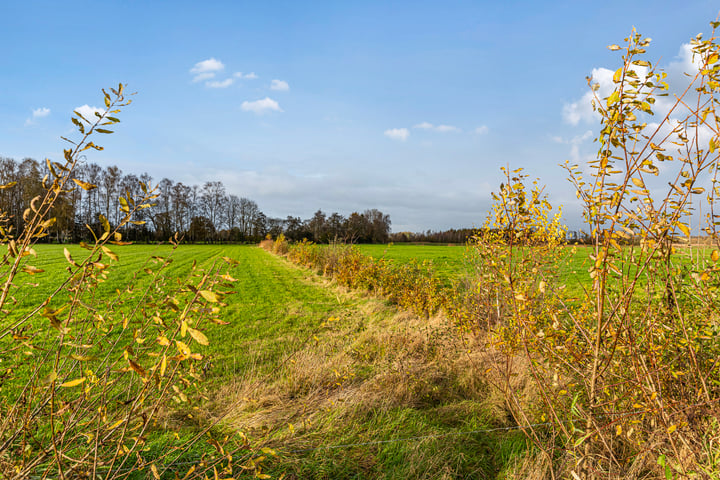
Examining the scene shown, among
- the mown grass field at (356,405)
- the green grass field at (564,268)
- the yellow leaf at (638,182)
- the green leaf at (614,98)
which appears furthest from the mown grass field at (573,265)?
the mown grass field at (356,405)

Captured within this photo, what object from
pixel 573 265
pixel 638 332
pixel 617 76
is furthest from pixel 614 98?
pixel 573 265

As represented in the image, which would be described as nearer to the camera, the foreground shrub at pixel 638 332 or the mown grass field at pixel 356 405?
the foreground shrub at pixel 638 332

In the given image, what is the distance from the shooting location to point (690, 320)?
2.70 metres

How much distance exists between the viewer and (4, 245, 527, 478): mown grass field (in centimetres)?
263

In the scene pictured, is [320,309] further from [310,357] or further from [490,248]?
[490,248]

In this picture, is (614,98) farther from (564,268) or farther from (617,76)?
(564,268)

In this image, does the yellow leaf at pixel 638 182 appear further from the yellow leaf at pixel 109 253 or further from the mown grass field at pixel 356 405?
the yellow leaf at pixel 109 253

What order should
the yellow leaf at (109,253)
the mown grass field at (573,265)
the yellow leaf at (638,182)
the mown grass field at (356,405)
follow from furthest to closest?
the mown grass field at (356,405)
the mown grass field at (573,265)
the yellow leaf at (638,182)
the yellow leaf at (109,253)

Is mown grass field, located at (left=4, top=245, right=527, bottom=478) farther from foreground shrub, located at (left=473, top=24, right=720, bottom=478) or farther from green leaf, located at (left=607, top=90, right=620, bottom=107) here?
green leaf, located at (left=607, top=90, right=620, bottom=107)

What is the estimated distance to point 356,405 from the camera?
325 cm

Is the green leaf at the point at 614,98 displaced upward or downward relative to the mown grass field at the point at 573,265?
upward

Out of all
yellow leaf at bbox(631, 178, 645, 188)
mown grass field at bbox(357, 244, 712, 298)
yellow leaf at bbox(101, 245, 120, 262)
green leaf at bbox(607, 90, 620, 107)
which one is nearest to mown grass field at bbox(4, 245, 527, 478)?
yellow leaf at bbox(101, 245, 120, 262)

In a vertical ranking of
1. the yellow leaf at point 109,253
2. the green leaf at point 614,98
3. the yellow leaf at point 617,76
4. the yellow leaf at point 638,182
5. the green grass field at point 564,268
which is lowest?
the green grass field at point 564,268

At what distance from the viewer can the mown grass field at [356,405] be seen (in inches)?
103
